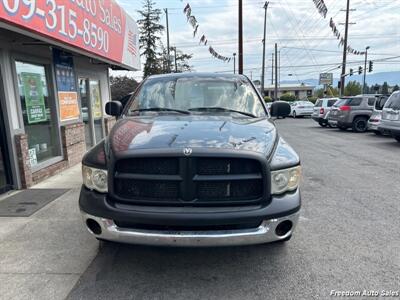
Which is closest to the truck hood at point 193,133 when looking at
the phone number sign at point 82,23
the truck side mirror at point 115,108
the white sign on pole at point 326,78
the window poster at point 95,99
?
the truck side mirror at point 115,108

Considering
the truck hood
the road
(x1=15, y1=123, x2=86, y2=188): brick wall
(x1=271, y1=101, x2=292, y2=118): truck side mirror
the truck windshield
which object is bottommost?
the road

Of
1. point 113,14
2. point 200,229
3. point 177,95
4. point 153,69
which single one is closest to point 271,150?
point 200,229

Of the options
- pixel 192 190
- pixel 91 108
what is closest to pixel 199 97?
pixel 192 190

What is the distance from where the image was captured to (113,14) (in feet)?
29.8

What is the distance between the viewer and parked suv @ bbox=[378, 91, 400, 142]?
10.3m

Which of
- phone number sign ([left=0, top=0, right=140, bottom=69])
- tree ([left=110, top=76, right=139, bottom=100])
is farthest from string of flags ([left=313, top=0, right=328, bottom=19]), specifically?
tree ([left=110, top=76, right=139, bottom=100])

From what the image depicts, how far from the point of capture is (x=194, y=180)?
265 centimetres

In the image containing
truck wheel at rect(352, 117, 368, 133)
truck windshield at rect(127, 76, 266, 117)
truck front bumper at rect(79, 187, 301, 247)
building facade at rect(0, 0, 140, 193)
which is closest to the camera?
truck front bumper at rect(79, 187, 301, 247)

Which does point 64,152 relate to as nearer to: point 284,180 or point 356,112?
point 284,180

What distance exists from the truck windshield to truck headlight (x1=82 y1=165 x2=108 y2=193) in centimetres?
131

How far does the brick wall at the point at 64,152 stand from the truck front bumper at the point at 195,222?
12.6ft

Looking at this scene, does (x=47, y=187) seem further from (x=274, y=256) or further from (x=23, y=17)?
(x=274, y=256)

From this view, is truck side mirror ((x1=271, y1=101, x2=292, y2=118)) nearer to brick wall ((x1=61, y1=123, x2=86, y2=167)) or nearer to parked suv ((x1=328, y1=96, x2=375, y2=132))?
brick wall ((x1=61, y1=123, x2=86, y2=167))

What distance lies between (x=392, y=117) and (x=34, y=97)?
10339mm
